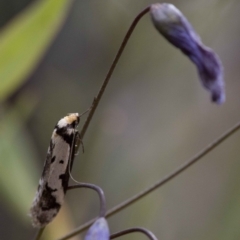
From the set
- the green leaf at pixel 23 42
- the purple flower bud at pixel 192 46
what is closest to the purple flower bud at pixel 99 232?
the purple flower bud at pixel 192 46

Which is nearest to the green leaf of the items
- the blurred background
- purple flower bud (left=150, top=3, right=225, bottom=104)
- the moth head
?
the blurred background

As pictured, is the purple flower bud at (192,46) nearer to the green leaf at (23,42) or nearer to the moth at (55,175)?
the moth at (55,175)

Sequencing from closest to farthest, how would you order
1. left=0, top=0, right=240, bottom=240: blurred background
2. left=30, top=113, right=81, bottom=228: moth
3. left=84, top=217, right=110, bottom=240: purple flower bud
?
left=84, top=217, right=110, bottom=240: purple flower bud
left=30, top=113, right=81, bottom=228: moth
left=0, top=0, right=240, bottom=240: blurred background

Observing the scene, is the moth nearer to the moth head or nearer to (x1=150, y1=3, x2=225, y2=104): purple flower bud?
A: the moth head

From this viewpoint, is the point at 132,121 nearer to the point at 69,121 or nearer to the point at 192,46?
the point at 69,121

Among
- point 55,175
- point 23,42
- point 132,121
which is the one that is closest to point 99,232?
point 55,175
